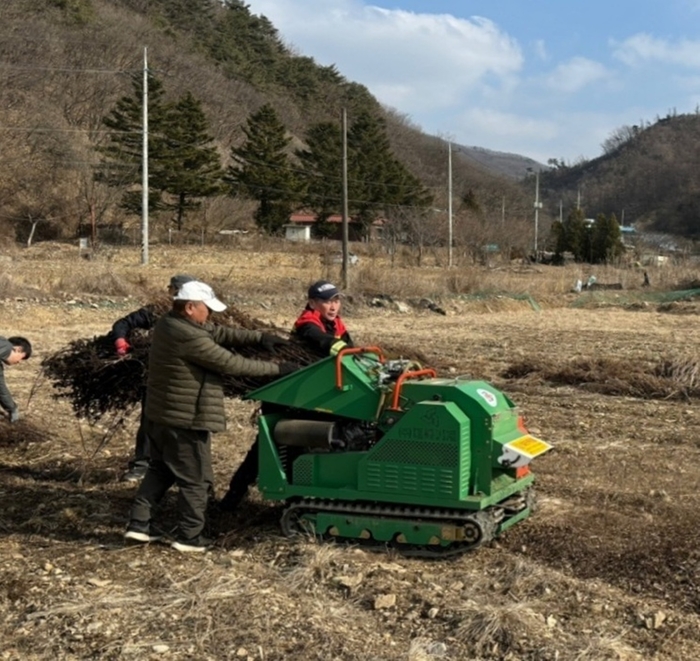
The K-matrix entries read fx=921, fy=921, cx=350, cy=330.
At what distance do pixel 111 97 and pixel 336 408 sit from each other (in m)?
74.7

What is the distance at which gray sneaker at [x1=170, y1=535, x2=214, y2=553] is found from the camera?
5277 mm

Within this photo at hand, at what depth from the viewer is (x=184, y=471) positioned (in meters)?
5.35

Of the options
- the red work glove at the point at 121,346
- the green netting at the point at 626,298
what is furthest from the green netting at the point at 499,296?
the red work glove at the point at 121,346

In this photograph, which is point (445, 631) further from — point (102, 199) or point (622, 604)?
point (102, 199)

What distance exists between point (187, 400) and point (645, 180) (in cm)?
14112

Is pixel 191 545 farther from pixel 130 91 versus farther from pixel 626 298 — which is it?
pixel 130 91

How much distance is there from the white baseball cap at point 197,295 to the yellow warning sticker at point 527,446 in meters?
1.83

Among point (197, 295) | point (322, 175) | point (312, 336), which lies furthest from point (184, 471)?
point (322, 175)

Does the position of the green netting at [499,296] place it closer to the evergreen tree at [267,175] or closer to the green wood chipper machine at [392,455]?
the green wood chipper machine at [392,455]

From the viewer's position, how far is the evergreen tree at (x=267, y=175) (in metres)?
62.8

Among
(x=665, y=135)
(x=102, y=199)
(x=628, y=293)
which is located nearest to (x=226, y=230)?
(x=102, y=199)

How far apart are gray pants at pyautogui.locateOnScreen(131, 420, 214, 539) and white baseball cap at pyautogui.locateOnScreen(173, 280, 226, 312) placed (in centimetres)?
73

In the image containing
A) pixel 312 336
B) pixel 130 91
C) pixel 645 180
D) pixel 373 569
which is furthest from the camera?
pixel 645 180

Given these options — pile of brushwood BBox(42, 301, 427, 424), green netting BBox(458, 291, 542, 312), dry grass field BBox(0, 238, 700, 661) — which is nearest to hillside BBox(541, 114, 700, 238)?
green netting BBox(458, 291, 542, 312)
